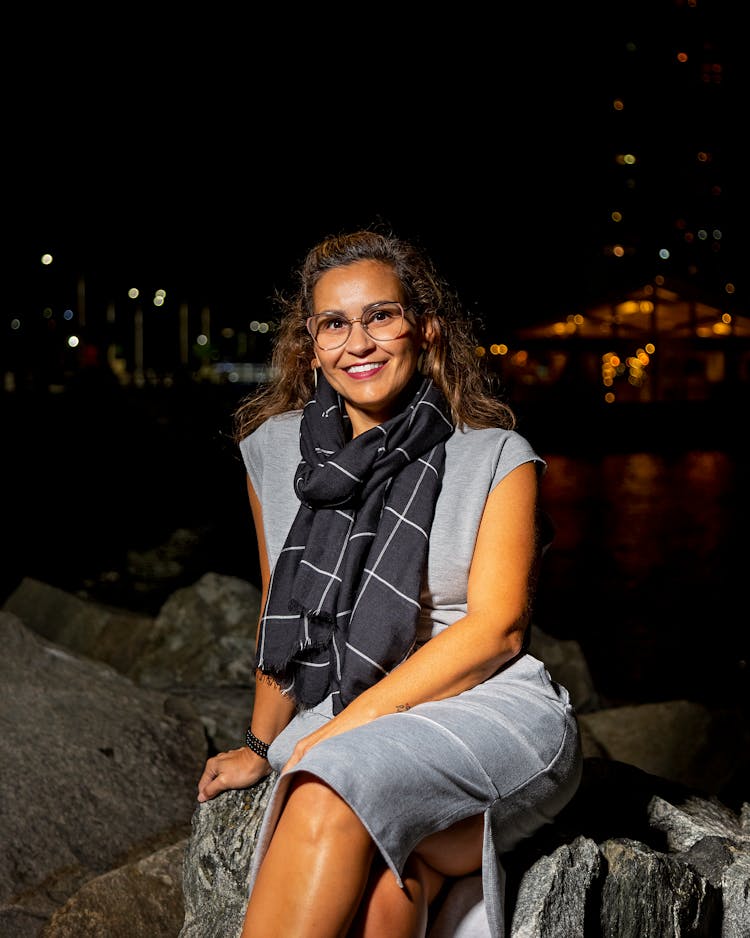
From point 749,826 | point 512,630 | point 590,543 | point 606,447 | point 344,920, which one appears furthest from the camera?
point 606,447

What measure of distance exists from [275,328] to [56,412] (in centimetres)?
4143

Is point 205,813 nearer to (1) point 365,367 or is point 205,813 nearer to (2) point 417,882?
(2) point 417,882

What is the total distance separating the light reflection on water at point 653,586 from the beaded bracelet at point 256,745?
20.3 feet

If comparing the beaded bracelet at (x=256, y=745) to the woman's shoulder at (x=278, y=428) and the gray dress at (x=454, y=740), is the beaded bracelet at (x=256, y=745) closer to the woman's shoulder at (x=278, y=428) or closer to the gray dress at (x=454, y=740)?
the gray dress at (x=454, y=740)

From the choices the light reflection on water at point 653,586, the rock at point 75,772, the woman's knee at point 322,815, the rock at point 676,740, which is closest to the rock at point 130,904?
the rock at point 75,772

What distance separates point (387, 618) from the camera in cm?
289

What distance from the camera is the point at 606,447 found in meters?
34.9

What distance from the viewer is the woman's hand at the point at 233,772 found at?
3182mm

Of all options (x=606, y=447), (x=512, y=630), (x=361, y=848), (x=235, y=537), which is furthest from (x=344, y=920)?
(x=606, y=447)

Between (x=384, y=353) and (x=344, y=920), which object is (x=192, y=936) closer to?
(x=344, y=920)

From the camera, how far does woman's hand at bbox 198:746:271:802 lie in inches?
125

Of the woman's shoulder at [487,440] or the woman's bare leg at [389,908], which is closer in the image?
the woman's bare leg at [389,908]

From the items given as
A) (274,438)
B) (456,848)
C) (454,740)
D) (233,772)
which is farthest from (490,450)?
(233,772)

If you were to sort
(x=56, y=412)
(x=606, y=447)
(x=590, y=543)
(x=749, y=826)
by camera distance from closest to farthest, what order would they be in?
(x=749, y=826) → (x=590, y=543) → (x=606, y=447) → (x=56, y=412)
